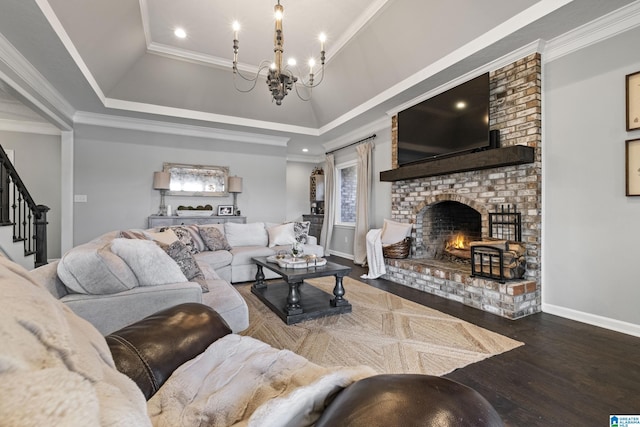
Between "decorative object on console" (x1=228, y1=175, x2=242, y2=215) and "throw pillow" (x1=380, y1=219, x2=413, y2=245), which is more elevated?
"decorative object on console" (x1=228, y1=175, x2=242, y2=215)

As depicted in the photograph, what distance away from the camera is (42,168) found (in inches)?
223

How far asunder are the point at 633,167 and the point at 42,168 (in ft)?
→ 28.6

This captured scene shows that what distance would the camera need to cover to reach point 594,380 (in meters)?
1.83

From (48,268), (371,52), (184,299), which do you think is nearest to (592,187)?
(371,52)

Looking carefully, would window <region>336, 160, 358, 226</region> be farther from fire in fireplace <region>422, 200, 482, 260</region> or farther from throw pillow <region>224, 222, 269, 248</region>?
throw pillow <region>224, 222, 269, 248</region>

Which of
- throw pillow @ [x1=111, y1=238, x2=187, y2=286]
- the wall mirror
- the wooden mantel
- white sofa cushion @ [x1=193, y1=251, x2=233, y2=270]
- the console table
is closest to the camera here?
throw pillow @ [x1=111, y1=238, x2=187, y2=286]

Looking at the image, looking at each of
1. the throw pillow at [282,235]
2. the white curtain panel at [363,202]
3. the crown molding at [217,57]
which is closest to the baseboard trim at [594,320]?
the white curtain panel at [363,202]

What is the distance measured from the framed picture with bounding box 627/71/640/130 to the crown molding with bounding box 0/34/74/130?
571 cm

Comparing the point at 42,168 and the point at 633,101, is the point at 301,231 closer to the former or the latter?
the point at 633,101

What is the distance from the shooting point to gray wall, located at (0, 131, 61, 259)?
18.2 ft

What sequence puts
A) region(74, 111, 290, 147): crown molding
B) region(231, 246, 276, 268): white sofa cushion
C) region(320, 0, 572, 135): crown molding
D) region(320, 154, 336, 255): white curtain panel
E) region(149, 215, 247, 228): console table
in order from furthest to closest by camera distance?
region(320, 154, 336, 255): white curtain panel → region(149, 215, 247, 228): console table → region(74, 111, 290, 147): crown molding → region(231, 246, 276, 268): white sofa cushion → region(320, 0, 572, 135): crown molding

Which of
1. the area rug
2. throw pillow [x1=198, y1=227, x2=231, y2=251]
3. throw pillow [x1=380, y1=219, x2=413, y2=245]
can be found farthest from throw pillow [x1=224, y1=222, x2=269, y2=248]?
throw pillow [x1=380, y1=219, x2=413, y2=245]

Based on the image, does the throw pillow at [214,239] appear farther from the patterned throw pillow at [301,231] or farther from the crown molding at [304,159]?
the crown molding at [304,159]

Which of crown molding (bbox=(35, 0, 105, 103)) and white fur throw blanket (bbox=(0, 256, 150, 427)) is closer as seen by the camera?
white fur throw blanket (bbox=(0, 256, 150, 427))
